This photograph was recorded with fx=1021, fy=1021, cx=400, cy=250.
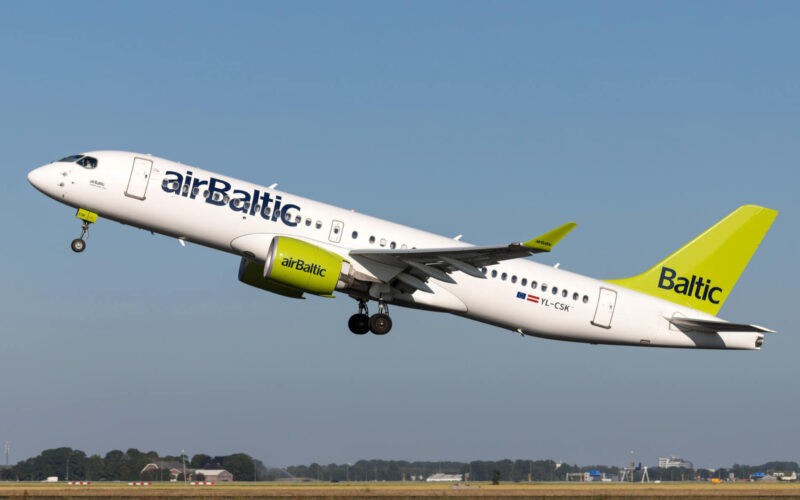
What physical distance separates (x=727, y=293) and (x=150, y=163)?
2464 centimetres

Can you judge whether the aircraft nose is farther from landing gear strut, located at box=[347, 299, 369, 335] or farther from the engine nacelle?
landing gear strut, located at box=[347, 299, 369, 335]

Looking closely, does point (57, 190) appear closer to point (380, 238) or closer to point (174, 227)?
point (174, 227)

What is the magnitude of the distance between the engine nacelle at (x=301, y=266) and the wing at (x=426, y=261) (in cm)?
146

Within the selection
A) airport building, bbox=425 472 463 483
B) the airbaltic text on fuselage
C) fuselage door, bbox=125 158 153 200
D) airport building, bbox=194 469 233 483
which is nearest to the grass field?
the airbaltic text on fuselage

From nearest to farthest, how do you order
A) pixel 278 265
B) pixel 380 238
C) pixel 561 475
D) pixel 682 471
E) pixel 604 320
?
pixel 278 265 → pixel 380 238 → pixel 604 320 → pixel 561 475 → pixel 682 471

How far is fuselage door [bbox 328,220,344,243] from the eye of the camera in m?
38.2

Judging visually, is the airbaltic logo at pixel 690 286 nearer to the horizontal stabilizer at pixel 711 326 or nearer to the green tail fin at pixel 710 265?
the green tail fin at pixel 710 265

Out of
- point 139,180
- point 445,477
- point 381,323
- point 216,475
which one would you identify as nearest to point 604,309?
point 381,323

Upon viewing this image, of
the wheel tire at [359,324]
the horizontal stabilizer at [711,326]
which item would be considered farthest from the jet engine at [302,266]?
the horizontal stabilizer at [711,326]

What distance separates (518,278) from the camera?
4006 cm

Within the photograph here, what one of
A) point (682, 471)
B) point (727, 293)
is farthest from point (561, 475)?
point (727, 293)

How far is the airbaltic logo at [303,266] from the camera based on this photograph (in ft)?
118

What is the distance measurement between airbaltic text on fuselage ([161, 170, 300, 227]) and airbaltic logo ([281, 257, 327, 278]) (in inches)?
82.1

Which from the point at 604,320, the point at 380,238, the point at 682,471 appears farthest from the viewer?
the point at 682,471
